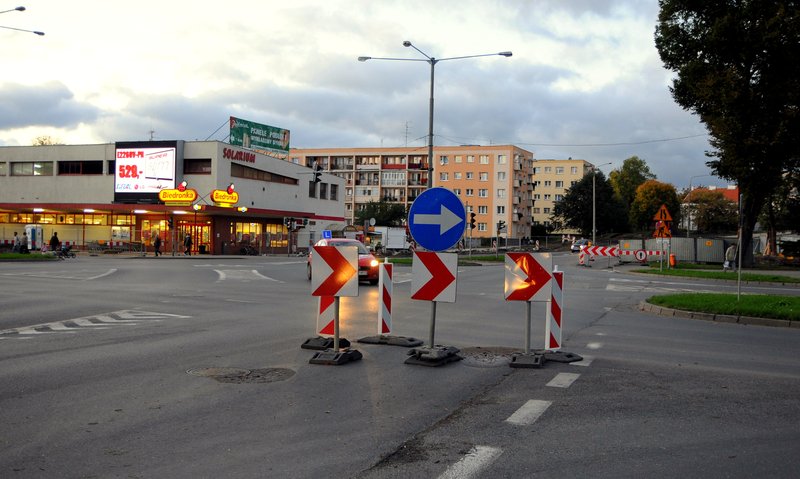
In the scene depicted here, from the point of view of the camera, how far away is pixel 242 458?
179 inches

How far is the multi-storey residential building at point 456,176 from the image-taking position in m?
104

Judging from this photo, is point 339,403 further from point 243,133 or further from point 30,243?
point 243,133

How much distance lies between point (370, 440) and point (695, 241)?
47868 mm

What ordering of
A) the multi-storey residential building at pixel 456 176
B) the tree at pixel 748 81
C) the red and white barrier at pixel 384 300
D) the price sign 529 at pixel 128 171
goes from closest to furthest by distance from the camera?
the red and white barrier at pixel 384 300
the tree at pixel 748 81
the price sign 529 at pixel 128 171
the multi-storey residential building at pixel 456 176

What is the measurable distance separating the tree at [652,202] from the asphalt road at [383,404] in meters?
106

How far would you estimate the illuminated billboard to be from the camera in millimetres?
53156

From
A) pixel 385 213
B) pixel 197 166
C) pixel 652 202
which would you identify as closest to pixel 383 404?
pixel 197 166

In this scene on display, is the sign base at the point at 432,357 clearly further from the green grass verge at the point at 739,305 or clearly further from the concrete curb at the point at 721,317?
the green grass verge at the point at 739,305

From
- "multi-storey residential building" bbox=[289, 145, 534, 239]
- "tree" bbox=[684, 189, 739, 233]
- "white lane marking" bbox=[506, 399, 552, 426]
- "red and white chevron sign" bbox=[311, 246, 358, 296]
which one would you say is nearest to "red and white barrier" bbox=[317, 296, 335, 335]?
"red and white chevron sign" bbox=[311, 246, 358, 296]

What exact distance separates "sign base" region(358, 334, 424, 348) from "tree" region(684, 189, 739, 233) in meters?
98.2

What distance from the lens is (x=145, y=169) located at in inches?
2109

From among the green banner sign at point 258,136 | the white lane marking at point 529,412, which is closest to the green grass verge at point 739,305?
the white lane marking at point 529,412

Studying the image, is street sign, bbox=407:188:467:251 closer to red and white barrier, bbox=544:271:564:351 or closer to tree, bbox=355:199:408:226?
red and white barrier, bbox=544:271:564:351

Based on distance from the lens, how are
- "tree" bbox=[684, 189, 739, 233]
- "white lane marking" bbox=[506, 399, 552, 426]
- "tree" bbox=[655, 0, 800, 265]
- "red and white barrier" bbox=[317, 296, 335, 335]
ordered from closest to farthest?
"white lane marking" bbox=[506, 399, 552, 426] → "red and white barrier" bbox=[317, 296, 335, 335] → "tree" bbox=[655, 0, 800, 265] → "tree" bbox=[684, 189, 739, 233]
